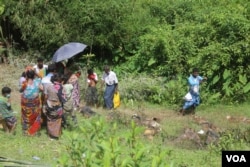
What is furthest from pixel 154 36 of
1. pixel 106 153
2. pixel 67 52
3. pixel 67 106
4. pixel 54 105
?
pixel 106 153

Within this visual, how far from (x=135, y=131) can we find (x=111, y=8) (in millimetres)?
11397

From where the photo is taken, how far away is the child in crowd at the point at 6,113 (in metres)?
10.1

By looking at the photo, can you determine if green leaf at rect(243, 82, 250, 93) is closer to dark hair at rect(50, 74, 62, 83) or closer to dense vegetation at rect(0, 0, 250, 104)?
dense vegetation at rect(0, 0, 250, 104)

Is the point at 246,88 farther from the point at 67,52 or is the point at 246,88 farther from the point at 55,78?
the point at 55,78

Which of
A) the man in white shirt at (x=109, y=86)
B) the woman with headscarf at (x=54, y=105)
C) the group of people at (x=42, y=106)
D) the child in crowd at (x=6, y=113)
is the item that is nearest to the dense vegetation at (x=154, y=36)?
the man in white shirt at (x=109, y=86)

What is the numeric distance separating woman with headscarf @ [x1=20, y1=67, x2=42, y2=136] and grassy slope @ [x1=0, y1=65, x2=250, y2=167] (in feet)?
0.65

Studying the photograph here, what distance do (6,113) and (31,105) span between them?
48cm

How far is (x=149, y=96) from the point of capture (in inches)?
540

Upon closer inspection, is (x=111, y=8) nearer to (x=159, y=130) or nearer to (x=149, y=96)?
(x=149, y=96)

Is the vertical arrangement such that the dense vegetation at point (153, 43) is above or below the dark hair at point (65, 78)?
above

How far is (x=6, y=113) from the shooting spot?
1021cm

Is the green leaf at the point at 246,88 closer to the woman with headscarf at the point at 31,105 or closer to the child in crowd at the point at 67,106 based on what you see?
the child in crowd at the point at 67,106

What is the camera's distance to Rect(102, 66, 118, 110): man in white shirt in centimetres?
1266

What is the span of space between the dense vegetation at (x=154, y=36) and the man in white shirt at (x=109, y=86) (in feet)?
3.69
